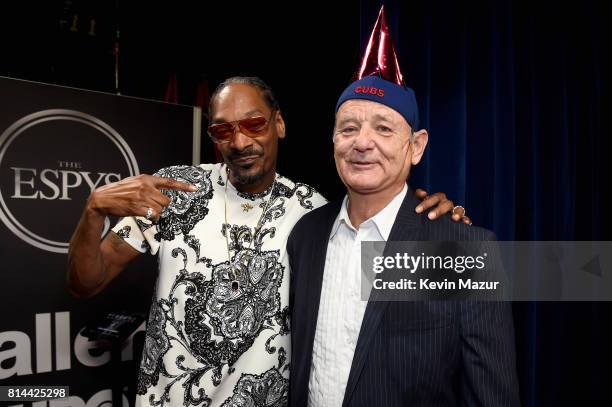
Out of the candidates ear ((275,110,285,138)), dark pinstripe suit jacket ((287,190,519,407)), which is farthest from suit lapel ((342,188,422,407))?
ear ((275,110,285,138))

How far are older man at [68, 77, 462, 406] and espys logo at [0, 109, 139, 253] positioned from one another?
3.06 ft

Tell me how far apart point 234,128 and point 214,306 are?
67cm

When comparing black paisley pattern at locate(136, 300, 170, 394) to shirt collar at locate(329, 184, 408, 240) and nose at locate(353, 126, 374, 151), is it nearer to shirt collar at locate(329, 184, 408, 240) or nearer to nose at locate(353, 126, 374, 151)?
shirt collar at locate(329, 184, 408, 240)

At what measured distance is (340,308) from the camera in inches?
55.5

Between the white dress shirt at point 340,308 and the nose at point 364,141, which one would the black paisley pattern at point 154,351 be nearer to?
the white dress shirt at point 340,308

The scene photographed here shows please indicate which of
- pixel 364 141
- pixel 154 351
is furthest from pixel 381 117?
pixel 154 351

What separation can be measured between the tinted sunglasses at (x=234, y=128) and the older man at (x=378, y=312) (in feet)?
1.12

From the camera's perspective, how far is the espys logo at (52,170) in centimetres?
228

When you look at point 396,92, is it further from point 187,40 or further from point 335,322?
point 187,40

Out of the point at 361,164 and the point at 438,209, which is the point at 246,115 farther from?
Answer: the point at 438,209

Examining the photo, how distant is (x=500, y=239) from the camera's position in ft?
7.27

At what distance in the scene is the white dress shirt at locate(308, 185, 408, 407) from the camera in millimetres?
1358

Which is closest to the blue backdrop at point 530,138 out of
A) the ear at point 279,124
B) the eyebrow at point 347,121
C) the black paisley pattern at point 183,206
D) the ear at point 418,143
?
the ear at point 418,143

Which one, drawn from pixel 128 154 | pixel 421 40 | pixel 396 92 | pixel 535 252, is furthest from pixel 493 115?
pixel 128 154
